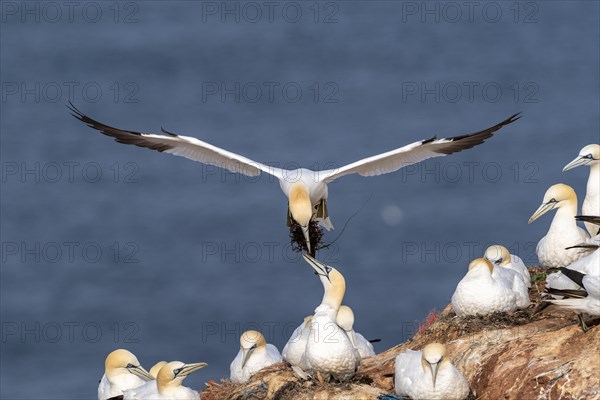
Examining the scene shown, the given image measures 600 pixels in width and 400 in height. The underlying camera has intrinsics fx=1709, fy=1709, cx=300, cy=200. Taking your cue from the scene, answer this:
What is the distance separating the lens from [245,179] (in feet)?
141

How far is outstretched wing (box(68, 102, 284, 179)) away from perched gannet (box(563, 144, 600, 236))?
10.5ft

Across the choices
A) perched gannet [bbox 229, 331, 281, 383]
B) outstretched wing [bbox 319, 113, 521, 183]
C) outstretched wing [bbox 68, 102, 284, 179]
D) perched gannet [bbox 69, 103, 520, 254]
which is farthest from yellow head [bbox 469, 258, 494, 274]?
outstretched wing [bbox 68, 102, 284, 179]

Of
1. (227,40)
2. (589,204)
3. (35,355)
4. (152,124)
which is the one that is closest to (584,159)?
(589,204)

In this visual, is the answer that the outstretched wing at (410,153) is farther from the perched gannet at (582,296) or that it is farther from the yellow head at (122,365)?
the perched gannet at (582,296)

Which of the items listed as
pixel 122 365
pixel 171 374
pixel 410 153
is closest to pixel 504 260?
pixel 410 153

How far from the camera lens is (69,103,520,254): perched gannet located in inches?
687

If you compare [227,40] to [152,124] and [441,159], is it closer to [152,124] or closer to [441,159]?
[152,124]

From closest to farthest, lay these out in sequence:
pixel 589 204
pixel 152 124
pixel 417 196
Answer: pixel 589 204, pixel 417 196, pixel 152 124

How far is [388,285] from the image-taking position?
3853 cm

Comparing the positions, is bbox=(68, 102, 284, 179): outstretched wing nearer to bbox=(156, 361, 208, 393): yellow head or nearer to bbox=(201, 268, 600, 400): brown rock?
bbox=(201, 268, 600, 400): brown rock

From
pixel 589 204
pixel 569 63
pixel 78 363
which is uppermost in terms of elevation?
pixel 569 63

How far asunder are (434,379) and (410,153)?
18.4 feet

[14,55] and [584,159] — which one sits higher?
[14,55]

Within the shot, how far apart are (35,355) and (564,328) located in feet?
87.6
